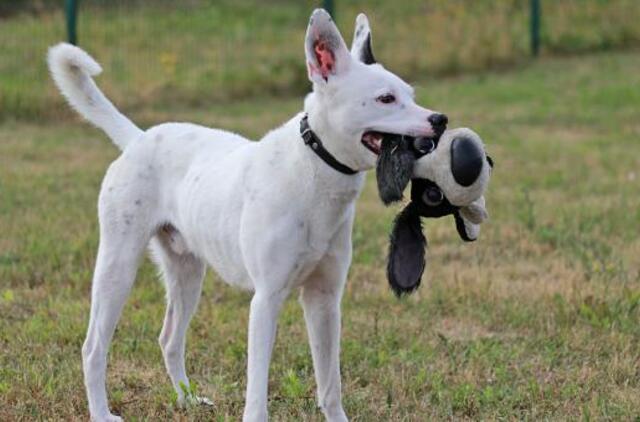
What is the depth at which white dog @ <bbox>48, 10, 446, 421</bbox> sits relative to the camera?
177 inches

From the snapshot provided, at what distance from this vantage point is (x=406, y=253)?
4.79 metres

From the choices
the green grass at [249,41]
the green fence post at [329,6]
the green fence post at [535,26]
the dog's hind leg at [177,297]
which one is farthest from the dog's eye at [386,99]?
the green fence post at [535,26]

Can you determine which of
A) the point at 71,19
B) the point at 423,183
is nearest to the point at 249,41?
the point at 71,19

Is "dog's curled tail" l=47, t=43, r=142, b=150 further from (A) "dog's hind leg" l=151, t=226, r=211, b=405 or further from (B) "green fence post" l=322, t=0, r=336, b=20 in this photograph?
(B) "green fence post" l=322, t=0, r=336, b=20

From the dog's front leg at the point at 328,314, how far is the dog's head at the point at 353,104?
1.20 feet

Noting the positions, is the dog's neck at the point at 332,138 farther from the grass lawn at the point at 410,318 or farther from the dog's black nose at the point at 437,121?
the grass lawn at the point at 410,318

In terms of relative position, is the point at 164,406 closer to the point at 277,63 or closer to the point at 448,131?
the point at 448,131

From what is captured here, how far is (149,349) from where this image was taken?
6074mm

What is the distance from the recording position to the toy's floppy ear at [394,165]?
441cm

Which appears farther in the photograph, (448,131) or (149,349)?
(149,349)

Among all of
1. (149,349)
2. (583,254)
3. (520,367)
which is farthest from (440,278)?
(149,349)

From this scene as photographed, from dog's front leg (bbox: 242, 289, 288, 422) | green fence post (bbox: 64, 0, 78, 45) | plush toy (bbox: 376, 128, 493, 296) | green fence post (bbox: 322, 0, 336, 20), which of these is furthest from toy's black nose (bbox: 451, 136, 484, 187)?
green fence post (bbox: 322, 0, 336, 20)

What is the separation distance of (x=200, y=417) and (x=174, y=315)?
57 centimetres

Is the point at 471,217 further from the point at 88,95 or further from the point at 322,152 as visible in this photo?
the point at 88,95
